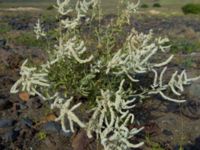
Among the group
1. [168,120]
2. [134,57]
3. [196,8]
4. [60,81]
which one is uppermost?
[134,57]

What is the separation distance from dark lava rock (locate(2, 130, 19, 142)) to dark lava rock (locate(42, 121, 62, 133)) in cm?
31

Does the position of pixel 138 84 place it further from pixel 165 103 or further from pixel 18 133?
pixel 18 133

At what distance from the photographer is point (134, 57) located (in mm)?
6078

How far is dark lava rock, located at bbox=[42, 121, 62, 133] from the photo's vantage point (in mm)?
7203

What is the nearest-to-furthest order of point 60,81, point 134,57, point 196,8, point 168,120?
point 134,57 < point 60,81 < point 168,120 < point 196,8

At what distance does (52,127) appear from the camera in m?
7.23

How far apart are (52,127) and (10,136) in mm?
473

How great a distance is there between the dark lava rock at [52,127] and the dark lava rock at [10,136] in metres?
0.31

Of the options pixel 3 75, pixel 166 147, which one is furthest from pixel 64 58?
pixel 3 75

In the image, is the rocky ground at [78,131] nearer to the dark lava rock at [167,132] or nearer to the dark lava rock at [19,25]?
the dark lava rock at [167,132]

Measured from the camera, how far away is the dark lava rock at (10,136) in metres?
6.98

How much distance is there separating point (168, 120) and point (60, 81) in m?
1.44

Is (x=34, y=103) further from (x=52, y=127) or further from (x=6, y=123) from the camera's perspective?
(x=52, y=127)

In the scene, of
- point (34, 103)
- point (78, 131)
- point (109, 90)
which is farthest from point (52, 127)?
point (109, 90)
